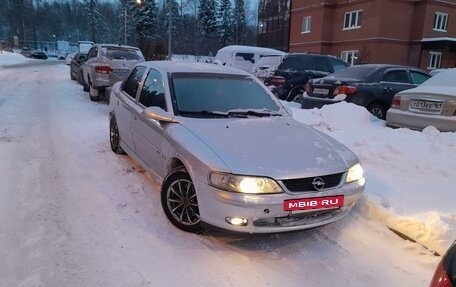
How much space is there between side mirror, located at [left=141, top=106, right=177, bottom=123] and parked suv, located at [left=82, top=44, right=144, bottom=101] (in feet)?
23.8

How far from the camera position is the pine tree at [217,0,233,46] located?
7519cm

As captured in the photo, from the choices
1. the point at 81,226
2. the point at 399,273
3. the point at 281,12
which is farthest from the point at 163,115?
the point at 281,12

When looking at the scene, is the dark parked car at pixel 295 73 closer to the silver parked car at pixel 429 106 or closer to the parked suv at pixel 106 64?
the parked suv at pixel 106 64

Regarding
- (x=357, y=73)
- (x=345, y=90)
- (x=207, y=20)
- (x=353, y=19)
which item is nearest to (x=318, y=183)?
(x=345, y=90)

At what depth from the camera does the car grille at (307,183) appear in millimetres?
3408

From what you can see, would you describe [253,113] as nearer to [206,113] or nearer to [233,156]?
[206,113]

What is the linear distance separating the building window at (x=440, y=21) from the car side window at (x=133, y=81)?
102ft

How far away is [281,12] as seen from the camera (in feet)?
157

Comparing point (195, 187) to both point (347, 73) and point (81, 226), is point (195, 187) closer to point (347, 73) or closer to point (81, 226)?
point (81, 226)

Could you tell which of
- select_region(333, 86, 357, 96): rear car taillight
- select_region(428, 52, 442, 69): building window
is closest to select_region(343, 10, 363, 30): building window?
select_region(428, 52, 442, 69): building window

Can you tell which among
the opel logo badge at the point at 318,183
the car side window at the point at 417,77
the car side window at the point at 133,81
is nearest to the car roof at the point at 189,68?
the car side window at the point at 133,81

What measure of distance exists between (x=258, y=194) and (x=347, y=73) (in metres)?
7.47

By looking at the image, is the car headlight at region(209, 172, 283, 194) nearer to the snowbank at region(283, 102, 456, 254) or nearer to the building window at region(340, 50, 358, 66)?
the snowbank at region(283, 102, 456, 254)

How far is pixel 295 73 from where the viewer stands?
12.6m
